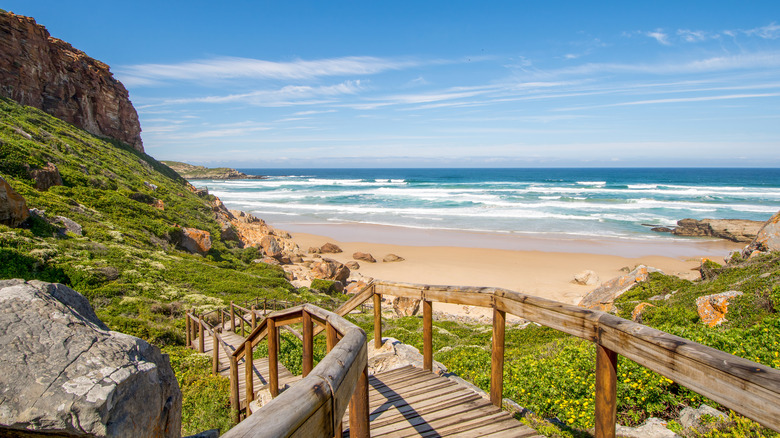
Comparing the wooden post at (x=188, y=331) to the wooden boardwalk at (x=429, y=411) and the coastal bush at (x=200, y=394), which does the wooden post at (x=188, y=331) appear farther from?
the wooden boardwalk at (x=429, y=411)

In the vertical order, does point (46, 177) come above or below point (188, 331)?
above

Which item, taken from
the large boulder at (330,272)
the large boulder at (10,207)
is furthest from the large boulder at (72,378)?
the large boulder at (330,272)

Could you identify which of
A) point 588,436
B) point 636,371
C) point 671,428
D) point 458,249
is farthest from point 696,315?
point 458,249

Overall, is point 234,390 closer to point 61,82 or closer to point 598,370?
point 598,370

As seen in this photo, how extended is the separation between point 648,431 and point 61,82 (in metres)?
40.2

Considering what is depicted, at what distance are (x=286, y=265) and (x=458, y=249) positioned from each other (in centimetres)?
967

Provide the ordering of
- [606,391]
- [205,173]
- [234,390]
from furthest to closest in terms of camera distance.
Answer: [205,173] → [234,390] → [606,391]

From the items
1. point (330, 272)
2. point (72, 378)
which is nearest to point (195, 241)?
point (330, 272)

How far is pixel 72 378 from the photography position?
7.78ft

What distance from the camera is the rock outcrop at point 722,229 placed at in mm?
29312

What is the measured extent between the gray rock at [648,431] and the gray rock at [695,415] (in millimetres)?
200

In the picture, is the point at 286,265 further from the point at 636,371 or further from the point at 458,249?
the point at 636,371

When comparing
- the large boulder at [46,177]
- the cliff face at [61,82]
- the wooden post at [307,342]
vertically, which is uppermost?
the cliff face at [61,82]

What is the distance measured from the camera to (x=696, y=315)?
7582 mm
